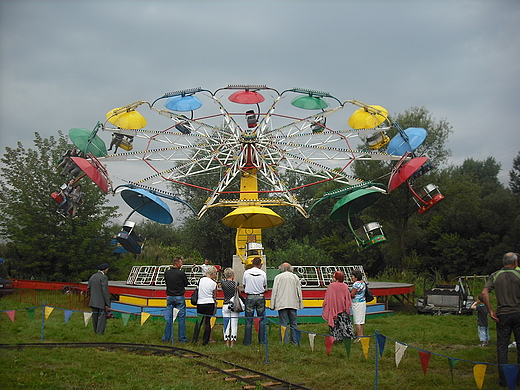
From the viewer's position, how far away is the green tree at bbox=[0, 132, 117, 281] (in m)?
25.1

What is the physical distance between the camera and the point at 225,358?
29.2ft

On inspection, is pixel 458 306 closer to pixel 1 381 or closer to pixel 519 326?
pixel 519 326

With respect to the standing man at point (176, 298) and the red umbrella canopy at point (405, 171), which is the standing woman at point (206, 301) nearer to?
the standing man at point (176, 298)

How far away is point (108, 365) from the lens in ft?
26.5

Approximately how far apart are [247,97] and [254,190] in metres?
3.61

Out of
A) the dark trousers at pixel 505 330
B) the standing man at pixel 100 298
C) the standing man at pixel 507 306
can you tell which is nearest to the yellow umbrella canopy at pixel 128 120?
the standing man at pixel 100 298

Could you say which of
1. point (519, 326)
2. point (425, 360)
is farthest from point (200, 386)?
point (519, 326)

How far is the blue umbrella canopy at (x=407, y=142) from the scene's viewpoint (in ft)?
58.9

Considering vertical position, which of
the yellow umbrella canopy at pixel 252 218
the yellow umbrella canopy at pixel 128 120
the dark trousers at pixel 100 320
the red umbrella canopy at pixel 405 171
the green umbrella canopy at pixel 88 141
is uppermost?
the yellow umbrella canopy at pixel 128 120

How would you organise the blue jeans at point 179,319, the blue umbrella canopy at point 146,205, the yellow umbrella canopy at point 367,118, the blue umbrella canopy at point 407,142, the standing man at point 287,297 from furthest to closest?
the yellow umbrella canopy at point 367,118 → the blue umbrella canopy at point 407,142 → the blue umbrella canopy at point 146,205 → the blue jeans at point 179,319 → the standing man at point 287,297

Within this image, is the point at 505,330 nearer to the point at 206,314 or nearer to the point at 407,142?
the point at 206,314

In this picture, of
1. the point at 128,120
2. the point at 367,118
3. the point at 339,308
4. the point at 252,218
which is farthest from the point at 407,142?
the point at 128,120

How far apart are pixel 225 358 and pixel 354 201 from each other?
9960 millimetres

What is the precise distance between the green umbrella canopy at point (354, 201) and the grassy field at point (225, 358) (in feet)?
18.2
